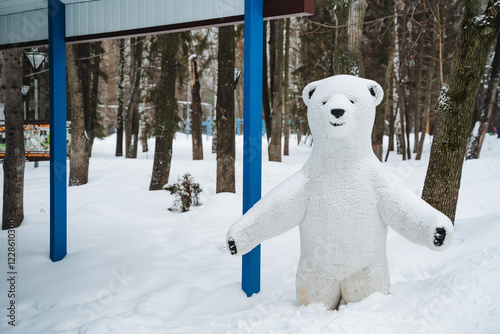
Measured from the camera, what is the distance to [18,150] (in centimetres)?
571

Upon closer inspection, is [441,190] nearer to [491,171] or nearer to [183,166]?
[491,171]

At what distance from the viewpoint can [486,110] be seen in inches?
378

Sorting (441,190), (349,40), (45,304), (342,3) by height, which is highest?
(342,3)

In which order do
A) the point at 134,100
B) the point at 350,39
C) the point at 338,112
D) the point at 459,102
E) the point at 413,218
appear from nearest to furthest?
the point at 413,218 → the point at 338,112 → the point at 459,102 → the point at 350,39 → the point at 134,100

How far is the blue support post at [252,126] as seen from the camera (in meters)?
3.29

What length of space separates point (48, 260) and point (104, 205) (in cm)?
229

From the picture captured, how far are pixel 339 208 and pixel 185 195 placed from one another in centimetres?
448

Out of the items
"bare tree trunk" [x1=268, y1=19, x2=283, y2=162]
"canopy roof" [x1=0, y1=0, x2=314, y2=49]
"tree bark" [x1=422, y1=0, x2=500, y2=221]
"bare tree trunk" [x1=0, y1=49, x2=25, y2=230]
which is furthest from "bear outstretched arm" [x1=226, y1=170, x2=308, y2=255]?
"bare tree trunk" [x1=268, y1=19, x2=283, y2=162]

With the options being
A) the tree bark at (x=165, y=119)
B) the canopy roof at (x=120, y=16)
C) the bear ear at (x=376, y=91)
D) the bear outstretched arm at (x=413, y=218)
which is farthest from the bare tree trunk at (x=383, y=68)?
the bear outstretched arm at (x=413, y=218)

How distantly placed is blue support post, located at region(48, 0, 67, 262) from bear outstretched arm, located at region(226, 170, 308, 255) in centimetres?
256

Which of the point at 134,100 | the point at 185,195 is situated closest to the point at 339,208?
the point at 185,195

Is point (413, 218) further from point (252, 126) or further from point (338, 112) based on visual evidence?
point (252, 126)

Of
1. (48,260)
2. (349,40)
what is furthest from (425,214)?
(349,40)

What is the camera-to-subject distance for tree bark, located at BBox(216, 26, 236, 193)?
763 centimetres
